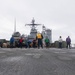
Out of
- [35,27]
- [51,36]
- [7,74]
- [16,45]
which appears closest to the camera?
[7,74]

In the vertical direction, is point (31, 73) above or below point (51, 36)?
below

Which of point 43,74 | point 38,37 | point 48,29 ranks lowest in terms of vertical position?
point 43,74

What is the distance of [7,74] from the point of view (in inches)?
285

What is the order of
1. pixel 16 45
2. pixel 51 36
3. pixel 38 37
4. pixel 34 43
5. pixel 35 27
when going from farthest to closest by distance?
pixel 51 36
pixel 35 27
pixel 16 45
pixel 34 43
pixel 38 37

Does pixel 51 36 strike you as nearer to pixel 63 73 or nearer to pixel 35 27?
pixel 35 27

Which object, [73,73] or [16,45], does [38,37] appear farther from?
[73,73]

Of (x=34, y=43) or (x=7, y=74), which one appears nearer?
(x=7, y=74)

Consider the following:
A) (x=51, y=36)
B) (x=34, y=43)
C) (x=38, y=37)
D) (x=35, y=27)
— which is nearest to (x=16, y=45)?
(x=34, y=43)

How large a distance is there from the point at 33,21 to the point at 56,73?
81699mm

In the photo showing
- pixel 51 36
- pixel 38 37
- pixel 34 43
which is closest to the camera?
pixel 38 37

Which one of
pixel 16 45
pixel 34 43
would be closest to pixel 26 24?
pixel 16 45

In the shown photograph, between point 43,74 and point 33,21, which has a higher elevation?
point 33,21

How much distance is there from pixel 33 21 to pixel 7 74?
3228 inches

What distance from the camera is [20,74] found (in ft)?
23.9
